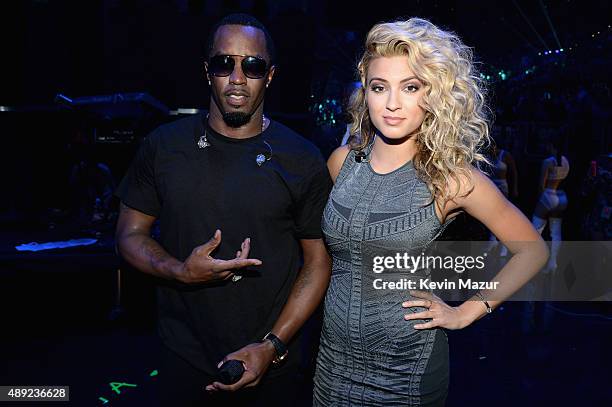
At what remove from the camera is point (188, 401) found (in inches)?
89.9

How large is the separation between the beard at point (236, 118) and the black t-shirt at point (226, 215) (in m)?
0.08

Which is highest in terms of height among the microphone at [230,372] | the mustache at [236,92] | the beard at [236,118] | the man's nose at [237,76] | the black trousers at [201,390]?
the man's nose at [237,76]

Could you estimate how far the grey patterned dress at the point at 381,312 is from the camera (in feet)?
7.07

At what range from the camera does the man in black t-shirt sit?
89.7 inches

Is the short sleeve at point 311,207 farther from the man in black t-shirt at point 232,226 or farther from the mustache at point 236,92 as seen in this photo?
the mustache at point 236,92

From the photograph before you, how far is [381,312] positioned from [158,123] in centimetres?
802

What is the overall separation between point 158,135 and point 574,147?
961cm

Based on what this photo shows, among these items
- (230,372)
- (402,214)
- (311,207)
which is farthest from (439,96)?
(230,372)

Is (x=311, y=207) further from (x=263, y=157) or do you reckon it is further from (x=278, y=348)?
(x=278, y=348)

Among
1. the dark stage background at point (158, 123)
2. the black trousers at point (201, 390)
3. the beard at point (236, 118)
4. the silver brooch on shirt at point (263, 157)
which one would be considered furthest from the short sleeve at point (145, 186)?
the dark stage background at point (158, 123)

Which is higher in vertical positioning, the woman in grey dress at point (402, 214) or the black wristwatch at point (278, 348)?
the woman in grey dress at point (402, 214)

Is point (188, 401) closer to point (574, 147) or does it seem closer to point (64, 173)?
point (64, 173)

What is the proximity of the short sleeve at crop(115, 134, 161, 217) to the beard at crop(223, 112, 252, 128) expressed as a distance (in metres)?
0.33

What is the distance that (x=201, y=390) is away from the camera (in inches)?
90.0
